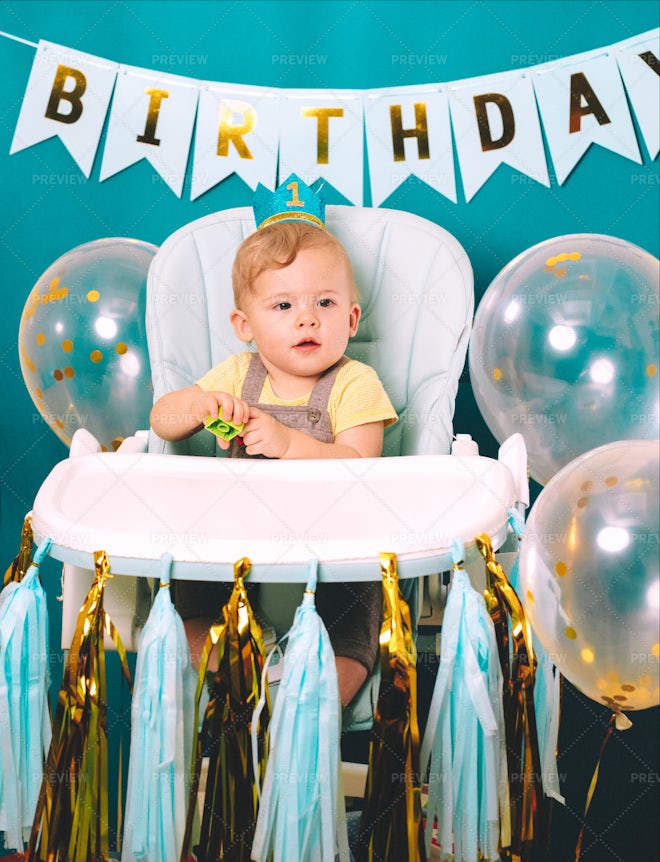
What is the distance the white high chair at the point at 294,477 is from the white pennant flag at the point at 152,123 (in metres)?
0.52

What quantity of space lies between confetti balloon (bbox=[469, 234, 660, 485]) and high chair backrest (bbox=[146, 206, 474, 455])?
0.44 ft

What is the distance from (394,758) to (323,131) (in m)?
1.45

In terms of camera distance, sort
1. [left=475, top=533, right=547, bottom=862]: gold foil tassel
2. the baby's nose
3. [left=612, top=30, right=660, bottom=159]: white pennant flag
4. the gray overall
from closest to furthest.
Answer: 1. [left=475, top=533, right=547, bottom=862]: gold foil tassel
2. the gray overall
3. the baby's nose
4. [left=612, top=30, right=660, bottom=159]: white pennant flag

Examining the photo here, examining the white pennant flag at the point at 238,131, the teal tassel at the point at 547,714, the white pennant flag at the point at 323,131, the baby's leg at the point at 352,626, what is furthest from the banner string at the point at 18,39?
the teal tassel at the point at 547,714

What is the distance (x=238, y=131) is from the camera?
206 centimetres

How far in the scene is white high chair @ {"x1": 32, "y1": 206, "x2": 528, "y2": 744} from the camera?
0.96m

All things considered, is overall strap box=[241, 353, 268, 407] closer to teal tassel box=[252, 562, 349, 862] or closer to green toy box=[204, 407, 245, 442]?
green toy box=[204, 407, 245, 442]

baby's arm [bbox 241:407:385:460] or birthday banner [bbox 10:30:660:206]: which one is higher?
birthday banner [bbox 10:30:660:206]

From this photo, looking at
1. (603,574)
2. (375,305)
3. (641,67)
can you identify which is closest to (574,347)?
(375,305)

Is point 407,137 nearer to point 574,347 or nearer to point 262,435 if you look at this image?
point 574,347

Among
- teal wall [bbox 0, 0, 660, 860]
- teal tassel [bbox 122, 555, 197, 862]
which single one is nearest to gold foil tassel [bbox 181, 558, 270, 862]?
teal tassel [bbox 122, 555, 197, 862]

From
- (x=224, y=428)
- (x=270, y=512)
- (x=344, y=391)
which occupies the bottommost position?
(x=270, y=512)

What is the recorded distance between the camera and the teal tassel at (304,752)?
3.10 feet

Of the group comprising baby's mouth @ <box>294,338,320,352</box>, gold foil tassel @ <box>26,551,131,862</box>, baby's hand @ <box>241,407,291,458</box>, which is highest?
baby's mouth @ <box>294,338,320,352</box>
